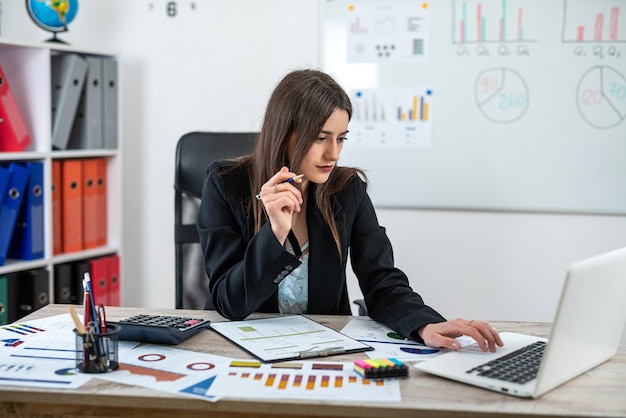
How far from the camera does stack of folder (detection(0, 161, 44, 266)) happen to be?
276 cm

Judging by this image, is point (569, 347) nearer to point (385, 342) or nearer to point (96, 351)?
point (385, 342)

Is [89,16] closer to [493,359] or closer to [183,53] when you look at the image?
[183,53]

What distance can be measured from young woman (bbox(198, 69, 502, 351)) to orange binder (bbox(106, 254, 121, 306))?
1.40m

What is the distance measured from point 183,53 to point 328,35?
639 millimetres

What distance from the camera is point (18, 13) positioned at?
3279 mm

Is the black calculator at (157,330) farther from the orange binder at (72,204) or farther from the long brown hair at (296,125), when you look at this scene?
the orange binder at (72,204)

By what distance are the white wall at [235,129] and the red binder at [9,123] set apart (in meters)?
0.56

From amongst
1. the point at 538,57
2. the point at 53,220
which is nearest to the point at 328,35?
the point at 538,57

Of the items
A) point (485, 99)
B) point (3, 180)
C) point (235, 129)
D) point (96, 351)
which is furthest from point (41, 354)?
point (485, 99)

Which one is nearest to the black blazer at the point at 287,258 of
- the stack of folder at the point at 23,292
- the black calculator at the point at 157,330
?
the black calculator at the point at 157,330

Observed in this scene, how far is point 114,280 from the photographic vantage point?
10.6 ft

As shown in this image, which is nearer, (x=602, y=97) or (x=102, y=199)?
(x=602, y=97)

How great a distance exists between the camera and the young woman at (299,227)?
1.65 meters

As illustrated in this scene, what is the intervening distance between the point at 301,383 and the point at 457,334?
0.40 m
